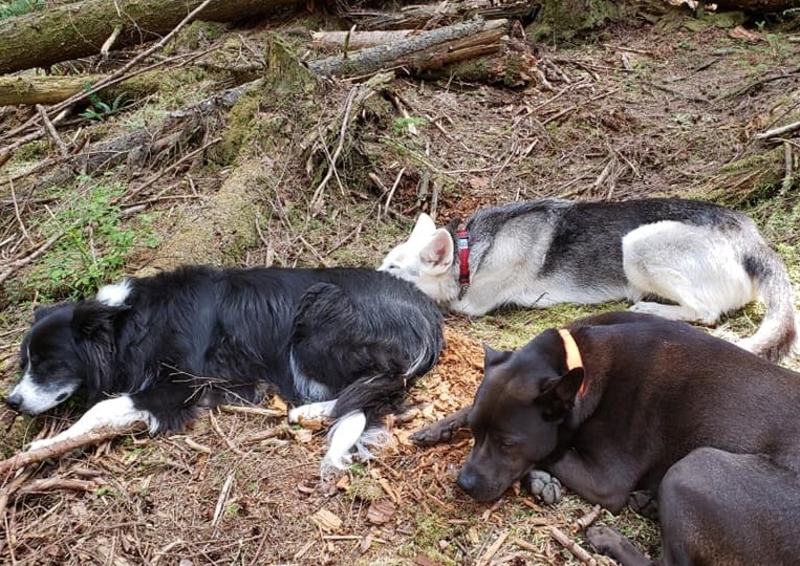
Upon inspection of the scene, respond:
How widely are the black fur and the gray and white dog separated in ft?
4.40

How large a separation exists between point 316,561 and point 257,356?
160 cm

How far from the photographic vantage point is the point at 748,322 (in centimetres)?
493

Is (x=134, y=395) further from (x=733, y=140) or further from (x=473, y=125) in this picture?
(x=733, y=140)

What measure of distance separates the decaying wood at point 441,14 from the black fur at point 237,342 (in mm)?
6825

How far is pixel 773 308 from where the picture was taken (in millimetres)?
4586

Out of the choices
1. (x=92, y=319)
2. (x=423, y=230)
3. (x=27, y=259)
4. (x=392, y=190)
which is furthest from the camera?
(x=392, y=190)

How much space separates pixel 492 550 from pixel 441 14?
350 inches

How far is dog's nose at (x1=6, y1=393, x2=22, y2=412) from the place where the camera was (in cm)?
393

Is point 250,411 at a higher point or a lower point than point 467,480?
lower

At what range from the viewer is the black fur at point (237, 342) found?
13.5ft

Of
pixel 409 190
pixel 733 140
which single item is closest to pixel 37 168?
pixel 409 190

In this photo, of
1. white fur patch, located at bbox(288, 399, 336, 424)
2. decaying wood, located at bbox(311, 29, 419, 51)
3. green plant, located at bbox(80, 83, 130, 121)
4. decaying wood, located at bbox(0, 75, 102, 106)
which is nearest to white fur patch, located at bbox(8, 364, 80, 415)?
white fur patch, located at bbox(288, 399, 336, 424)

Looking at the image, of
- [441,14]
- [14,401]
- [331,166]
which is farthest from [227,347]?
[441,14]

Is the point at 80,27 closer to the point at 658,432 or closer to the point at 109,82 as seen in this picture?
the point at 109,82
